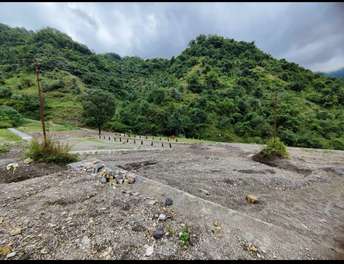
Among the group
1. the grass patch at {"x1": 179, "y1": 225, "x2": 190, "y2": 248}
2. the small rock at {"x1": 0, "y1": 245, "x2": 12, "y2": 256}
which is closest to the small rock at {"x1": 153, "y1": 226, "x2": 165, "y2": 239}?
the grass patch at {"x1": 179, "y1": 225, "x2": 190, "y2": 248}

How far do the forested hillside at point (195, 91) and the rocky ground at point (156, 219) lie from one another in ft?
79.8

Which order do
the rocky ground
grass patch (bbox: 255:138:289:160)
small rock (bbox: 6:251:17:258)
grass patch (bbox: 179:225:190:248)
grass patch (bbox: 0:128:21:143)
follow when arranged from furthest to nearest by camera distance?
grass patch (bbox: 0:128:21:143), grass patch (bbox: 255:138:289:160), grass patch (bbox: 179:225:190:248), the rocky ground, small rock (bbox: 6:251:17:258)

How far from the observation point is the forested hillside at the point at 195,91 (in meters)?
34.2

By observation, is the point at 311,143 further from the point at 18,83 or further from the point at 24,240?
the point at 18,83

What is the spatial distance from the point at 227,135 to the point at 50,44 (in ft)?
233

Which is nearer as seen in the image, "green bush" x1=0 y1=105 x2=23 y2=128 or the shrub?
the shrub

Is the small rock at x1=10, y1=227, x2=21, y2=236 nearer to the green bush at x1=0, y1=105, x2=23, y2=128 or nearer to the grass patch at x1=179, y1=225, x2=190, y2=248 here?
the grass patch at x1=179, y1=225, x2=190, y2=248

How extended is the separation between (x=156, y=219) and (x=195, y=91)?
48.8m

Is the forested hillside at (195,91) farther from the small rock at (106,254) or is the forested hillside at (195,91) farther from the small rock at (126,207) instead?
the small rock at (106,254)

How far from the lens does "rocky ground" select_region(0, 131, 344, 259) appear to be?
4.12 m

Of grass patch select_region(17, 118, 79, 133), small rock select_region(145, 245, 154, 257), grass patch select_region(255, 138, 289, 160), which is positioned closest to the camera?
small rock select_region(145, 245, 154, 257)

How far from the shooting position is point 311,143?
31875 mm

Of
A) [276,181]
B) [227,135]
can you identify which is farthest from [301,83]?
[276,181]

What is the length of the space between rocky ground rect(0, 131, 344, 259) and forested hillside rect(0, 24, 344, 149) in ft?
79.8
